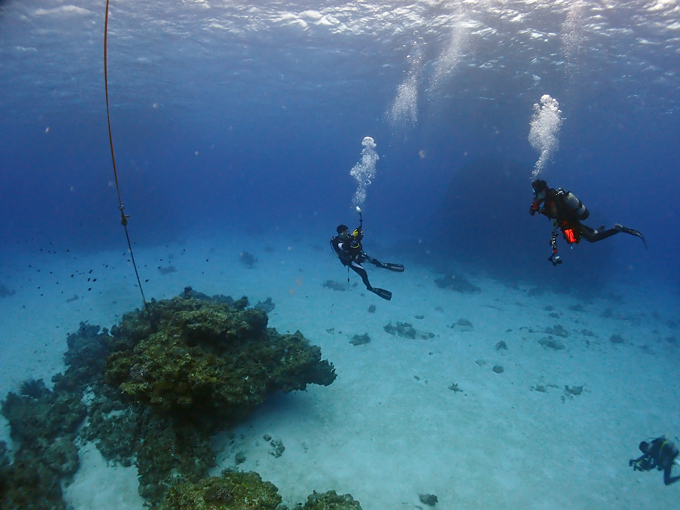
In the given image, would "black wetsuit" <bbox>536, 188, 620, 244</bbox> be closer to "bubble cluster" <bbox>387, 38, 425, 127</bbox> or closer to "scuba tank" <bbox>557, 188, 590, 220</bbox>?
"scuba tank" <bbox>557, 188, 590, 220</bbox>

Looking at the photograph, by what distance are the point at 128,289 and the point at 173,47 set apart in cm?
1904

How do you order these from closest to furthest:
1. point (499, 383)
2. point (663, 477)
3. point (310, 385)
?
point (663, 477), point (310, 385), point (499, 383)

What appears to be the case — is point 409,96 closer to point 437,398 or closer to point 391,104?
point 391,104

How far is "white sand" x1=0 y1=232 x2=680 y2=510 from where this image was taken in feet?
22.5

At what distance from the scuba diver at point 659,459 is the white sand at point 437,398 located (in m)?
0.21

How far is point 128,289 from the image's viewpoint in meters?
20.8

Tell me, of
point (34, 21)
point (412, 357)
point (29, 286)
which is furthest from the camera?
point (29, 286)

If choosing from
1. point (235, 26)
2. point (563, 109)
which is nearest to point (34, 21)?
point (235, 26)

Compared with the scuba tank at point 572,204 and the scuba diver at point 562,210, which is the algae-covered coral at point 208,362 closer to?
the scuba diver at point 562,210

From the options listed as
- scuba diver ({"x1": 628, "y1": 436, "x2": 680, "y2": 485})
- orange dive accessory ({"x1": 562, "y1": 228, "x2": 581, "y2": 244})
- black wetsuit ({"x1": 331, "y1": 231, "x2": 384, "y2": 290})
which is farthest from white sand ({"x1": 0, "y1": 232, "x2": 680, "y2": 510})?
orange dive accessory ({"x1": 562, "y1": 228, "x2": 581, "y2": 244})

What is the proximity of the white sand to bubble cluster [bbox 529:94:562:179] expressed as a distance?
1499 cm

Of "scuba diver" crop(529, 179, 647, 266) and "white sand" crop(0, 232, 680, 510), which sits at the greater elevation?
"scuba diver" crop(529, 179, 647, 266)

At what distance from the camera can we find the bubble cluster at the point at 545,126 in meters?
31.4

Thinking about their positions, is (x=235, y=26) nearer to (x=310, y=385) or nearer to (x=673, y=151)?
(x=310, y=385)
